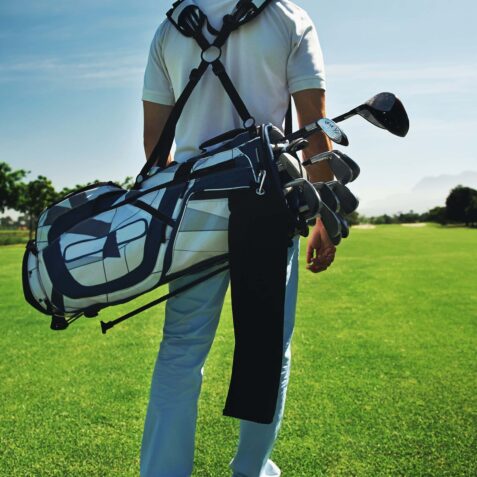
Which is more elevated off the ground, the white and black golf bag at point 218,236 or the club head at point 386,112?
the club head at point 386,112

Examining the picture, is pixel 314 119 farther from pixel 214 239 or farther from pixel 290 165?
pixel 214 239

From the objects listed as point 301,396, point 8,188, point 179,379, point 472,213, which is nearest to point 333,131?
point 179,379

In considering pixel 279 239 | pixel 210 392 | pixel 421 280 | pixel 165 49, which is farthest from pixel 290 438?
pixel 421 280

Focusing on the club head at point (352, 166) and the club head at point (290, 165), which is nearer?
the club head at point (290, 165)

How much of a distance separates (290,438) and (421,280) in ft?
23.1

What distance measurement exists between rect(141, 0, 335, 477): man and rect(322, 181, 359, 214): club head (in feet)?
0.61

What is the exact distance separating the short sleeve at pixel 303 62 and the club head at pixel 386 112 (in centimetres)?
18

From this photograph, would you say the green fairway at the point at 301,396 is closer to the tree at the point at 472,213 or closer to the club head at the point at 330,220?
the club head at the point at 330,220

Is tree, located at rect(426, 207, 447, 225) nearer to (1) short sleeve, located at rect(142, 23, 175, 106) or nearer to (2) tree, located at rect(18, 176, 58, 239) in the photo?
(2) tree, located at rect(18, 176, 58, 239)

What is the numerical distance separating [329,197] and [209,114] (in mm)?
531

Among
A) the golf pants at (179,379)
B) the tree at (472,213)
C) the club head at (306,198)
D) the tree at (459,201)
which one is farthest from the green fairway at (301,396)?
the tree at (459,201)

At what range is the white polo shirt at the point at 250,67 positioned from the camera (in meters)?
2.00

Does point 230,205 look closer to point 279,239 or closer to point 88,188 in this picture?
point 279,239

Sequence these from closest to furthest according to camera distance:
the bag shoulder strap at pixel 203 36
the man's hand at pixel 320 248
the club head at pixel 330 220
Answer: the club head at pixel 330 220, the bag shoulder strap at pixel 203 36, the man's hand at pixel 320 248
